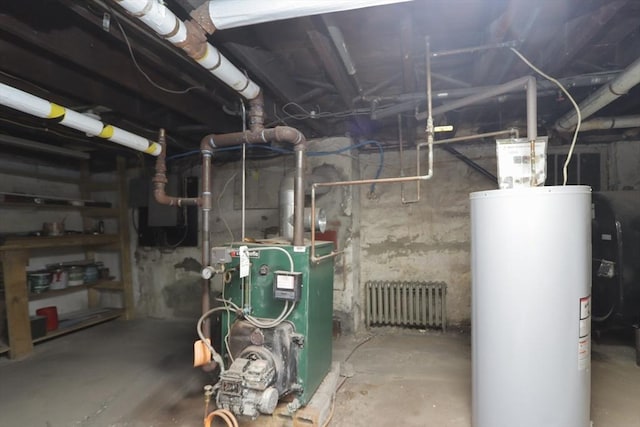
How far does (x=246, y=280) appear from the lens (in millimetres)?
1836

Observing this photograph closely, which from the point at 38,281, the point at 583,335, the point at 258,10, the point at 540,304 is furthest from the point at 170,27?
the point at 38,281

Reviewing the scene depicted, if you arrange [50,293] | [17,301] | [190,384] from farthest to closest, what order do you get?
[50,293] < [17,301] < [190,384]

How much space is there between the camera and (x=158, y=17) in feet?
3.72

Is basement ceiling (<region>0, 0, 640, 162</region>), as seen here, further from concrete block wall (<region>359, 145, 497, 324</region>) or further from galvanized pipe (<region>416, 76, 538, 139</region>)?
concrete block wall (<region>359, 145, 497, 324</region>)

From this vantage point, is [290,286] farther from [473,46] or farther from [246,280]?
[473,46]

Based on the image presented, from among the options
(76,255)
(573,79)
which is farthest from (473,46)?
(76,255)

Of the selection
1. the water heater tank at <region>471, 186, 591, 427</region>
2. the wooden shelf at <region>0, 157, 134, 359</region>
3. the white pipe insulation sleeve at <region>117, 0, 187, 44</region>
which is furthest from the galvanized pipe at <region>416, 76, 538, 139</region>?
the wooden shelf at <region>0, 157, 134, 359</region>

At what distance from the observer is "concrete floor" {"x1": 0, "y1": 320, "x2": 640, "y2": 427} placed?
1.94 metres

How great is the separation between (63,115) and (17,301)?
2.06 meters

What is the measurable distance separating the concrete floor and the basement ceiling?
6.25 ft

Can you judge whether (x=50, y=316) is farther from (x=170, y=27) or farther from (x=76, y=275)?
(x=170, y=27)

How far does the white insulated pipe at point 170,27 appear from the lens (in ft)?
Answer: 3.53

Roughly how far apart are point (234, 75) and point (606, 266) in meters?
3.07

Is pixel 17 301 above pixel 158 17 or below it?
below
